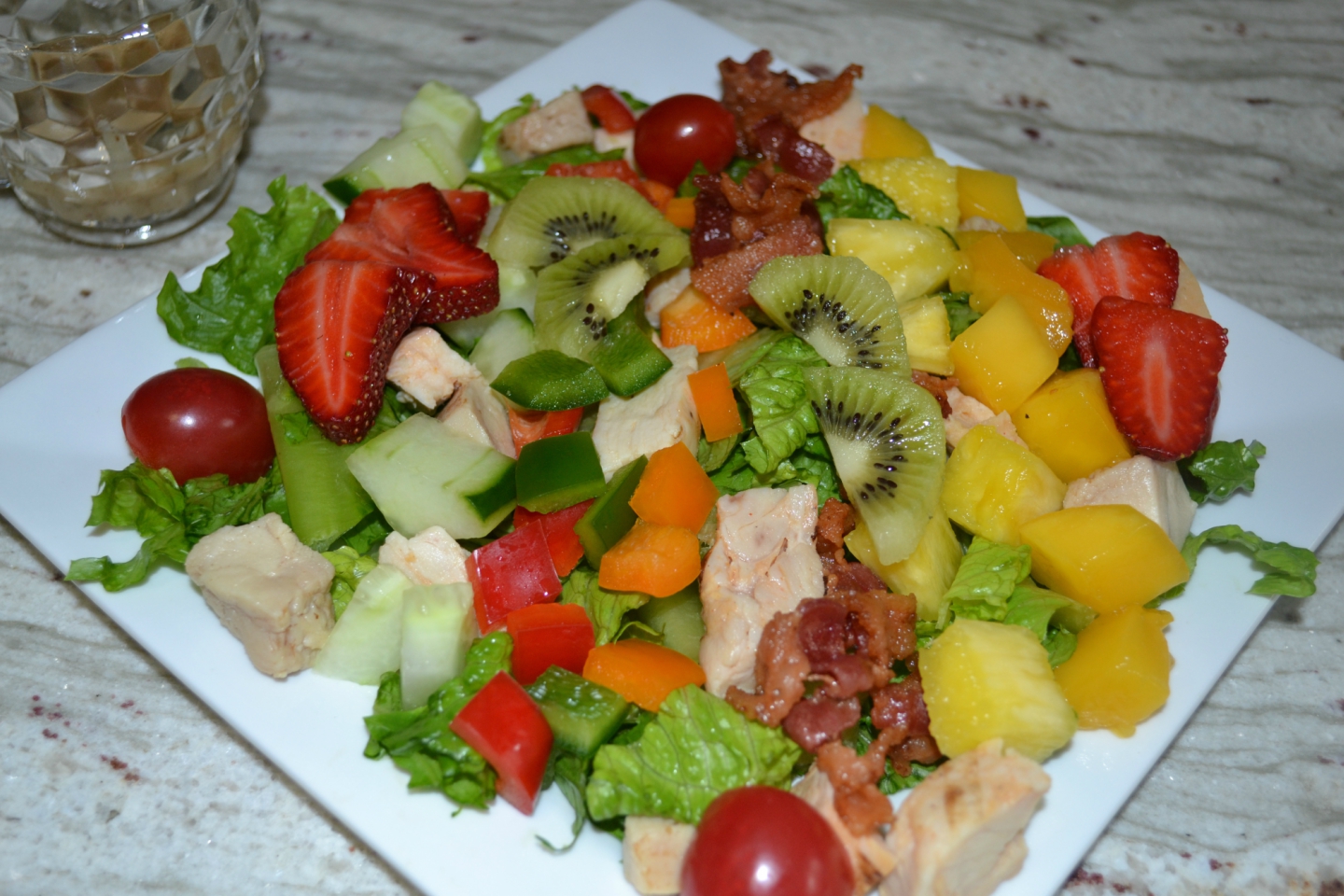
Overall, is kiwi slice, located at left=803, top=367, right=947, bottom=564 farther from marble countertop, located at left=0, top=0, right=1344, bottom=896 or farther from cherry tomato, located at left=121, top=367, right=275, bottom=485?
cherry tomato, located at left=121, top=367, right=275, bottom=485

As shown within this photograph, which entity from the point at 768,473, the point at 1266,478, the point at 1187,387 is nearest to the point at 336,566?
the point at 768,473

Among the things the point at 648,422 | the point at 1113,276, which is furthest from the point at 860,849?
the point at 1113,276

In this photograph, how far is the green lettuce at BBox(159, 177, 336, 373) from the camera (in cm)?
300

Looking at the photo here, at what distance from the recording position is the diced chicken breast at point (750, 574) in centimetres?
242

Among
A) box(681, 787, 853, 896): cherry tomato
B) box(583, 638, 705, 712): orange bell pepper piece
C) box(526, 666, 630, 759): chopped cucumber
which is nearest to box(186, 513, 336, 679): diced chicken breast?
box(526, 666, 630, 759): chopped cucumber

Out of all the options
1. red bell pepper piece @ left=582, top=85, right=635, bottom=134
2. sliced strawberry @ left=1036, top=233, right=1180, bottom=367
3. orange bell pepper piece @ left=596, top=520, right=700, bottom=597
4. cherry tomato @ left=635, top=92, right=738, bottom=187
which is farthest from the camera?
red bell pepper piece @ left=582, top=85, right=635, bottom=134

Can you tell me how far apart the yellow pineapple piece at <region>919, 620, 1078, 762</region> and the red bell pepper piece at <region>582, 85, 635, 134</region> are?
208cm

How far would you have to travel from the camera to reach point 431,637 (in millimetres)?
2369

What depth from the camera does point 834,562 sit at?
2662 millimetres

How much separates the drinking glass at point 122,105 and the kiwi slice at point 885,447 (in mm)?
2070

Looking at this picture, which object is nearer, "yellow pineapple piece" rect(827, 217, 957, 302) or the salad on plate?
the salad on plate

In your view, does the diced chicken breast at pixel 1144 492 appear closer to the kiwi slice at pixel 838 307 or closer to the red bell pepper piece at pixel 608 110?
the kiwi slice at pixel 838 307

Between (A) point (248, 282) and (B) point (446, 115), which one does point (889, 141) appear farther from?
(A) point (248, 282)

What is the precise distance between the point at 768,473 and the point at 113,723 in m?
1.79
